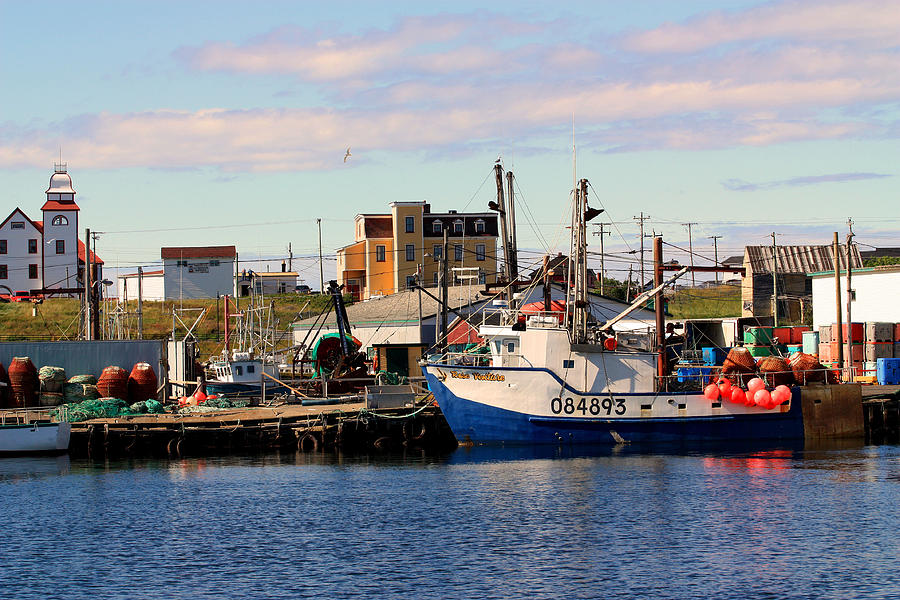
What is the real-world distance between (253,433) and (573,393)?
13679 millimetres

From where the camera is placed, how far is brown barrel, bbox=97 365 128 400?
52.5 m

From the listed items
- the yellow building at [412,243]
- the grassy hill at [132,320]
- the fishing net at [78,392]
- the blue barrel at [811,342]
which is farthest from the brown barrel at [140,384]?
the yellow building at [412,243]

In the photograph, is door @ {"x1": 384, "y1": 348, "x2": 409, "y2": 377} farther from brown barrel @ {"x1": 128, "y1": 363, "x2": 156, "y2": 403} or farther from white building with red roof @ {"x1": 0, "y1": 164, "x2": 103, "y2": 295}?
white building with red roof @ {"x1": 0, "y1": 164, "x2": 103, "y2": 295}

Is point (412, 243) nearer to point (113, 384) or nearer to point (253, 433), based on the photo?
point (113, 384)

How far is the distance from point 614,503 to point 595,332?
38.8 feet

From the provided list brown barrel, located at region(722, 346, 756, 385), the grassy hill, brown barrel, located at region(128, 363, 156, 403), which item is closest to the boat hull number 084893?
brown barrel, located at region(722, 346, 756, 385)

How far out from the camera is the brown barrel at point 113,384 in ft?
172

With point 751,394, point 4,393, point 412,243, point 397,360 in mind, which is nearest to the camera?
point 751,394

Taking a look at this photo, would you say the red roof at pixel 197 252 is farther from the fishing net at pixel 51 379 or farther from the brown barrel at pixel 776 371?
the brown barrel at pixel 776 371

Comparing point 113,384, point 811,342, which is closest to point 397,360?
point 113,384

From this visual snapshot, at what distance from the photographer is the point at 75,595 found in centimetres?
2434

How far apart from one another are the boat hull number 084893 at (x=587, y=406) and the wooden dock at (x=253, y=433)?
594cm

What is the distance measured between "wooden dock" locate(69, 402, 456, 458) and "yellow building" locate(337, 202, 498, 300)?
168ft

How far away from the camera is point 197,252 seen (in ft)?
354
